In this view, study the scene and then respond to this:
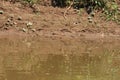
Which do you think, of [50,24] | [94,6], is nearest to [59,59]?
[50,24]

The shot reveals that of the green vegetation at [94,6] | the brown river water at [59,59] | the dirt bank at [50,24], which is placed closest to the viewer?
the brown river water at [59,59]

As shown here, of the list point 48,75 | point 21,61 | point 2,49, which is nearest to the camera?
point 48,75

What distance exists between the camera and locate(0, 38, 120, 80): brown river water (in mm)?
7965

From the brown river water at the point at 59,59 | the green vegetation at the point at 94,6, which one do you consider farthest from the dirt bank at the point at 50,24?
the brown river water at the point at 59,59

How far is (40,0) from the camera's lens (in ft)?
42.0

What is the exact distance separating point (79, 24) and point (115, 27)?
40.2 inches

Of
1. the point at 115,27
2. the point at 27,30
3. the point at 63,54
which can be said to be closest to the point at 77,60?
the point at 63,54

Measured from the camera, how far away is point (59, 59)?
9.21 metres

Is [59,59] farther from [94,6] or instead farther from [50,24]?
[94,6]

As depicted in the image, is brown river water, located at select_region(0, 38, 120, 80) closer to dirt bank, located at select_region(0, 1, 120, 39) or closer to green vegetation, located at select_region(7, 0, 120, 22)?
dirt bank, located at select_region(0, 1, 120, 39)

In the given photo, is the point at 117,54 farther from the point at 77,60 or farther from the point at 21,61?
the point at 21,61

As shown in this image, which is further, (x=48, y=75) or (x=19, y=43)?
(x=19, y=43)

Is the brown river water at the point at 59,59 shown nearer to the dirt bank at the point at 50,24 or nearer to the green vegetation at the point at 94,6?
the dirt bank at the point at 50,24

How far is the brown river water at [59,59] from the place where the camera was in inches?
314
